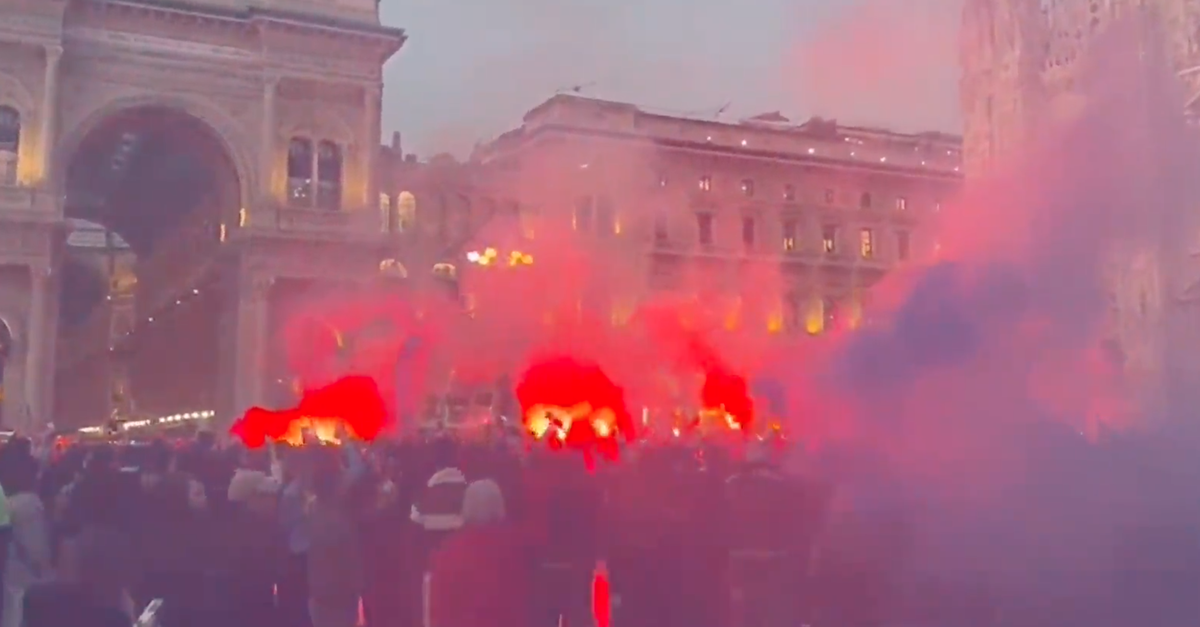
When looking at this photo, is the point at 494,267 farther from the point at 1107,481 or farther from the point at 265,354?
the point at 1107,481

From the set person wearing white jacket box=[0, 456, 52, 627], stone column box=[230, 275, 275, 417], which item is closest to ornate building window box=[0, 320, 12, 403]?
stone column box=[230, 275, 275, 417]

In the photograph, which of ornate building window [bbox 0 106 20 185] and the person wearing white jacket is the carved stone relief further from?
the person wearing white jacket

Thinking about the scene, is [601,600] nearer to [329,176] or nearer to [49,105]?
[329,176]

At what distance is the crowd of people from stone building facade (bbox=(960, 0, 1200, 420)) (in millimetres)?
8220

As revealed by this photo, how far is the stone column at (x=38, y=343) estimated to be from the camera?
2998 centimetres

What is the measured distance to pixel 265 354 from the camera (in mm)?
32156

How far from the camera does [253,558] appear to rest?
749cm

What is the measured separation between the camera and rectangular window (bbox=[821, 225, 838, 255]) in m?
49.0

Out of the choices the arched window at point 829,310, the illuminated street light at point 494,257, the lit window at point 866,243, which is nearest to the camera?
the illuminated street light at point 494,257

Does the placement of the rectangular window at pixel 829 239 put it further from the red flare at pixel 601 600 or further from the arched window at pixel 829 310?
the red flare at pixel 601 600

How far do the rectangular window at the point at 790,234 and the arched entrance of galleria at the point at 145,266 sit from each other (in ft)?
81.0

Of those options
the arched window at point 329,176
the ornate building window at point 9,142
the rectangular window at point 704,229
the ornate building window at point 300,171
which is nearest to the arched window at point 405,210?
the arched window at point 329,176

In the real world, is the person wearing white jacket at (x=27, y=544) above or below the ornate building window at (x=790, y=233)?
below

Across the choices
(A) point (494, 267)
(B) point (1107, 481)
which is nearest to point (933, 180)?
(A) point (494, 267)
